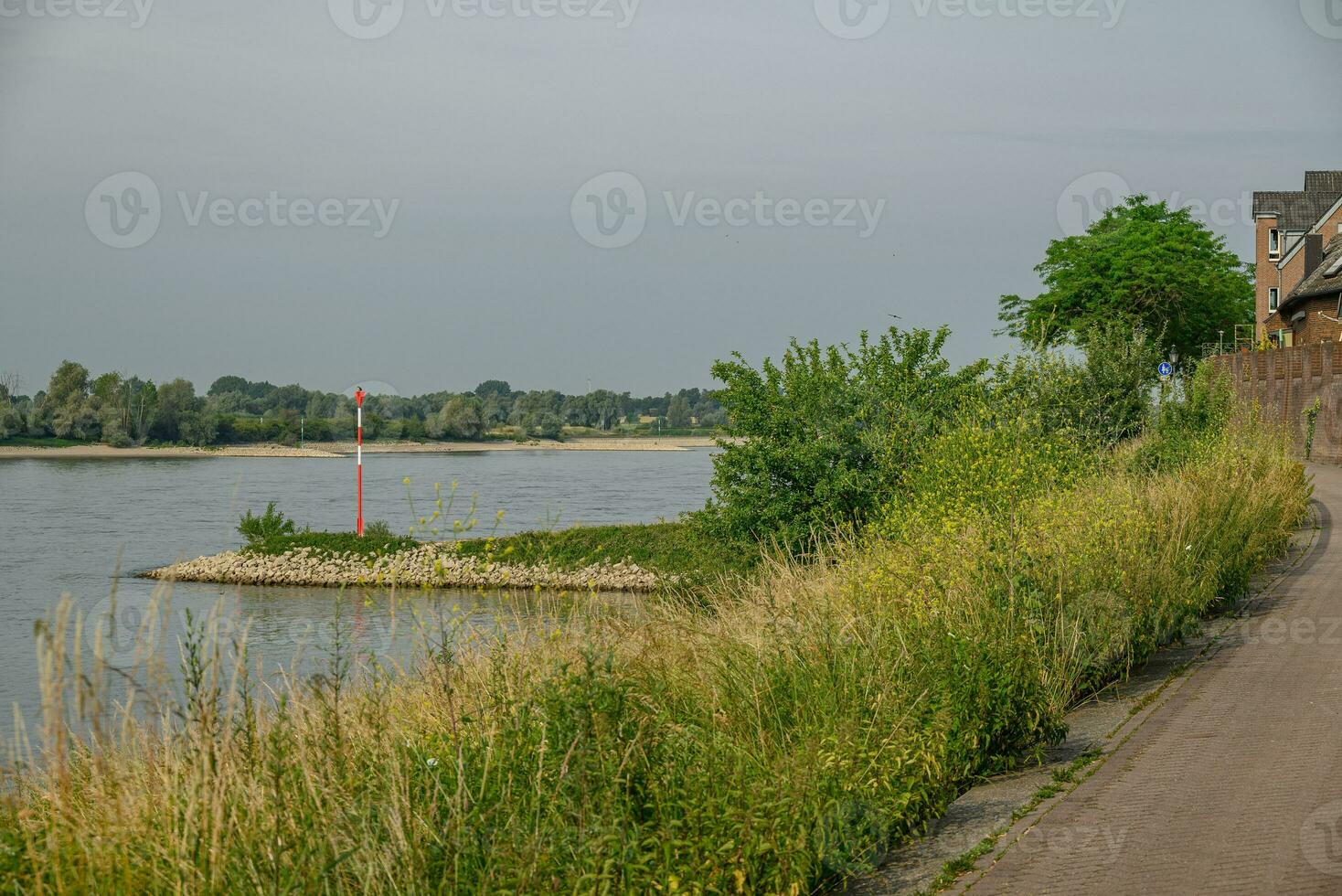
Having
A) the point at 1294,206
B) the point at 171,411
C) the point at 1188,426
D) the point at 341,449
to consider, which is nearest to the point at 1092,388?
the point at 1188,426

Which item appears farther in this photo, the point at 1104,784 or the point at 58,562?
the point at 58,562

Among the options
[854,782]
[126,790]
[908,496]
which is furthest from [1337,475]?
[126,790]

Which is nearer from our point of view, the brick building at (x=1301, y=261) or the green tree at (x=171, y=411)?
the brick building at (x=1301, y=261)

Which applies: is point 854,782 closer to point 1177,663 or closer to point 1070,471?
point 1177,663

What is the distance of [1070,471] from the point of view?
41.9 ft

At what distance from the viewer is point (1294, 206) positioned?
214 ft

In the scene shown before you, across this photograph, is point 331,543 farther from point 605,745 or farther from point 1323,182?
point 1323,182

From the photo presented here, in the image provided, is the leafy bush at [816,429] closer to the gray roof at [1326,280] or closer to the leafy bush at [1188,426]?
the leafy bush at [1188,426]

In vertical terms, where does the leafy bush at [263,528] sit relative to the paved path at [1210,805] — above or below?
below

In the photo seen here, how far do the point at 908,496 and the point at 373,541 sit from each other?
27339 mm

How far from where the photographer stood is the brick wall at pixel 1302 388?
34719 millimetres

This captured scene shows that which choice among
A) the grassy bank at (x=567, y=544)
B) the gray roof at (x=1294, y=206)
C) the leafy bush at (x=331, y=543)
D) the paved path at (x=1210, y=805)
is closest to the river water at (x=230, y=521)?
the grassy bank at (x=567, y=544)

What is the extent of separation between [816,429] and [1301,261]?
42.4 metres

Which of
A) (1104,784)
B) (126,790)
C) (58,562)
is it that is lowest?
(58,562)
